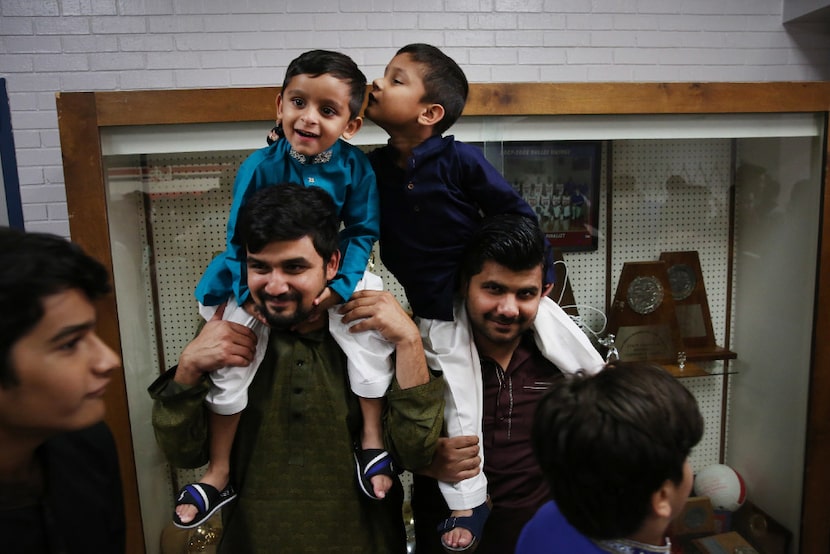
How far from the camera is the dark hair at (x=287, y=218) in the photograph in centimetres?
118

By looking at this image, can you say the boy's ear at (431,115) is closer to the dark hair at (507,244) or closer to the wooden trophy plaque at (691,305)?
the dark hair at (507,244)

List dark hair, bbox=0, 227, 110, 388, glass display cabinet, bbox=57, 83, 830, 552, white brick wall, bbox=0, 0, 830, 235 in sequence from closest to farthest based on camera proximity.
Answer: dark hair, bbox=0, 227, 110, 388 → glass display cabinet, bbox=57, 83, 830, 552 → white brick wall, bbox=0, 0, 830, 235

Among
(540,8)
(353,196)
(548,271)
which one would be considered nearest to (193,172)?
(353,196)

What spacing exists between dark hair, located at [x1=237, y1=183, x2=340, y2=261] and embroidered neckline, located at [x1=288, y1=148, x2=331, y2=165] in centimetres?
9

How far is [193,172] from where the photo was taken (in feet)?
6.35

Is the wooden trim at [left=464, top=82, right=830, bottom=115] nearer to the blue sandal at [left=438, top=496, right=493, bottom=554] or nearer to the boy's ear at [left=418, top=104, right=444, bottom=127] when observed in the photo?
the boy's ear at [left=418, top=104, right=444, bottom=127]

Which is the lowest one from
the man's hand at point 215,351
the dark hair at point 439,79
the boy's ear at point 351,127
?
the man's hand at point 215,351

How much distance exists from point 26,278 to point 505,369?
1096 mm

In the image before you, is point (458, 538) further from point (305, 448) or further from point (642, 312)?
point (642, 312)

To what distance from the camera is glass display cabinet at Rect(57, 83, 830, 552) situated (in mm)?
1756

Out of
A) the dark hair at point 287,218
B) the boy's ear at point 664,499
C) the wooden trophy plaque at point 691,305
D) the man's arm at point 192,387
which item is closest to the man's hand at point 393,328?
the dark hair at point 287,218

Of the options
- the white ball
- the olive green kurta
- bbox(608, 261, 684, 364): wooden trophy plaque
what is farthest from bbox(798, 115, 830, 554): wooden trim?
the olive green kurta

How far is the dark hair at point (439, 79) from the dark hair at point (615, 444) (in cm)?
74

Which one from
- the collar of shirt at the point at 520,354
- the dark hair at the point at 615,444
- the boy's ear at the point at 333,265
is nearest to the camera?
the dark hair at the point at 615,444
